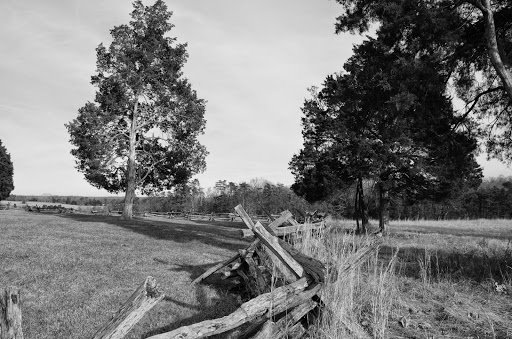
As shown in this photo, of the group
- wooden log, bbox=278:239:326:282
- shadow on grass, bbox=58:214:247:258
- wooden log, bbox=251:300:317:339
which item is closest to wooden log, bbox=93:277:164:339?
wooden log, bbox=251:300:317:339

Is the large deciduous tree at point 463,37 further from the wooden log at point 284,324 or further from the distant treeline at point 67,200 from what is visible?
the distant treeline at point 67,200

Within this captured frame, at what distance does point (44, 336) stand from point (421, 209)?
72.1m

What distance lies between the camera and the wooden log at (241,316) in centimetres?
314

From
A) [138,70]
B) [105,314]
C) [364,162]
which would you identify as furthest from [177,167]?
Answer: [105,314]

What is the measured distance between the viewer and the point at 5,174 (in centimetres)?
5344

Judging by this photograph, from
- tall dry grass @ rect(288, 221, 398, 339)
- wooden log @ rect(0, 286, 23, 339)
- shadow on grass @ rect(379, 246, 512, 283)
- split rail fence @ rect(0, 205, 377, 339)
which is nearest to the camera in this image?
wooden log @ rect(0, 286, 23, 339)

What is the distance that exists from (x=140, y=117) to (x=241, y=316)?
24594 millimetres

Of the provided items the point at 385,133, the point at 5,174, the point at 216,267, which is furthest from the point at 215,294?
the point at 5,174

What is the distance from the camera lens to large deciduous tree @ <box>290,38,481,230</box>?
995 centimetres

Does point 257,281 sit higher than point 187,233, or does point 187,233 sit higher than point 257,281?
point 257,281

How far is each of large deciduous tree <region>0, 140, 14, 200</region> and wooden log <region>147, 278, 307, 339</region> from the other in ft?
207

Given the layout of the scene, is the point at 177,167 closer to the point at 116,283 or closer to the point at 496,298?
the point at 116,283

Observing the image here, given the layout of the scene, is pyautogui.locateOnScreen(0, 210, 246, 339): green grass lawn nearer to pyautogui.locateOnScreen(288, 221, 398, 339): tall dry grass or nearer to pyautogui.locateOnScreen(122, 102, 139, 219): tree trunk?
pyautogui.locateOnScreen(288, 221, 398, 339): tall dry grass

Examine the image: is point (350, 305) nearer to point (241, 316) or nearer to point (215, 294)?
point (241, 316)
